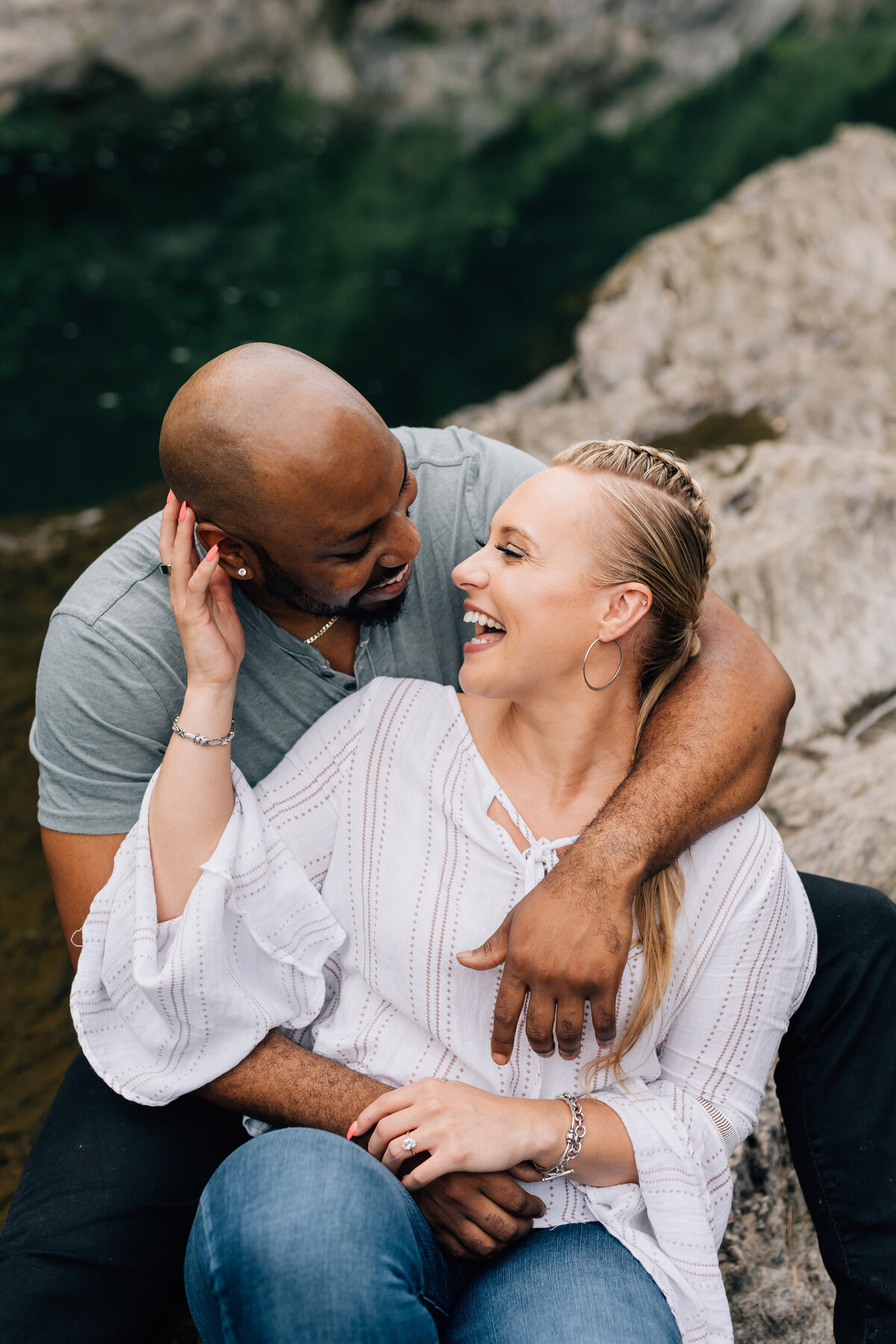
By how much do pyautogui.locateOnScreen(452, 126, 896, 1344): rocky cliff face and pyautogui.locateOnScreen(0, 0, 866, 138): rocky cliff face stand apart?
9.85 metres

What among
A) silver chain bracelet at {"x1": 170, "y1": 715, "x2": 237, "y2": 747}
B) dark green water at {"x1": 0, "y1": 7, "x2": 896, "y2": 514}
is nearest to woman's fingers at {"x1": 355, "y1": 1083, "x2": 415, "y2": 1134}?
silver chain bracelet at {"x1": 170, "y1": 715, "x2": 237, "y2": 747}

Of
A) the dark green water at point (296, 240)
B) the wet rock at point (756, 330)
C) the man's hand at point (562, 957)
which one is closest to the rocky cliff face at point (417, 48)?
the dark green water at point (296, 240)

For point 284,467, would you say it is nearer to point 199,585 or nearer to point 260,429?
point 260,429

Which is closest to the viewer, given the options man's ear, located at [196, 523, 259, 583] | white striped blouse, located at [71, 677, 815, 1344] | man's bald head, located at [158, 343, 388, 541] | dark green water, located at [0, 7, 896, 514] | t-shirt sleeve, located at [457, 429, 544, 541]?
white striped blouse, located at [71, 677, 815, 1344]

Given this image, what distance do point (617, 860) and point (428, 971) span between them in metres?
0.38

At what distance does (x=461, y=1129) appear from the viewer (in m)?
1.69

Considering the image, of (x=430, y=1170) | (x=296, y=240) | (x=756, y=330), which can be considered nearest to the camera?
(x=430, y=1170)

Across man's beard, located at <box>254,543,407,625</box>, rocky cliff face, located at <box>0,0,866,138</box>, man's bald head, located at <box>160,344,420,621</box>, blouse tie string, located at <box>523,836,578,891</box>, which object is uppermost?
man's bald head, located at <box>160,344,420,621</box>

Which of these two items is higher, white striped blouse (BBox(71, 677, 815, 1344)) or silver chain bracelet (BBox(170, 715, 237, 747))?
silver chain bracelet (BBox(170, 715, 237, 747))

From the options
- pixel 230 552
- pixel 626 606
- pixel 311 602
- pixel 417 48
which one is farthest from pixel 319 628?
pixel 417 48

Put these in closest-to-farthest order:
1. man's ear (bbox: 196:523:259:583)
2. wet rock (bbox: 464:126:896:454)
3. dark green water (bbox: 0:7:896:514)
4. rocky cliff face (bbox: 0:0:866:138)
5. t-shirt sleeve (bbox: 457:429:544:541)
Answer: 1. man's ear (bbox: 196:523:259:583)
2. t-shirt sleeve (bbox: 457:429:544:541)
3. wet rock (bbox: 464:126:896:454)
4. dark green water (bbox: 0:7:896:514)
5. rocky cliff face (bbox: 0:0:866:138)

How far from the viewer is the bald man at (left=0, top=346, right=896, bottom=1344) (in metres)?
1.75

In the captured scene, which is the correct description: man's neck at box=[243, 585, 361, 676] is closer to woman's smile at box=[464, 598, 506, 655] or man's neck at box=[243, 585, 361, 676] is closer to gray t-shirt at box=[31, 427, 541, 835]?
gray t-shirt at box=[31, 427, 541, 835]

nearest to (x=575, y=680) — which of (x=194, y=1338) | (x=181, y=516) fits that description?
(x=181, y=516)
